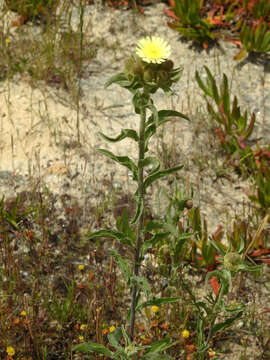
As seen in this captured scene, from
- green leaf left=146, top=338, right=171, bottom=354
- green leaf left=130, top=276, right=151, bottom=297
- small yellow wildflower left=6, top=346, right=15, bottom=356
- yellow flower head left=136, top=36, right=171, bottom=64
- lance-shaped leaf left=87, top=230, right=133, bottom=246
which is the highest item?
yellow flower head left=136, top=36, right=171, bottom=64

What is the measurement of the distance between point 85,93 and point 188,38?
1412 mm

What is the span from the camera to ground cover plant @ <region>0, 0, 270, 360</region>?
101 inches

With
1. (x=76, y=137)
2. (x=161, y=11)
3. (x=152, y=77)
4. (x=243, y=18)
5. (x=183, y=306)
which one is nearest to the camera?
(x=152, y=77)

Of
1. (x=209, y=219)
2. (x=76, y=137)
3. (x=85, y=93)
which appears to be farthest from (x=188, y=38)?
(x=209, y=219)

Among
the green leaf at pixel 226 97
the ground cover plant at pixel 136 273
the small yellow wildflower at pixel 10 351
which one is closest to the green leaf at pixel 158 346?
the ground cover plant at pixel 136 273

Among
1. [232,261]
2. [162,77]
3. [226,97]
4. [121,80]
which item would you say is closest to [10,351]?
[232,261]

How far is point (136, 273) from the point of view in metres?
2.57

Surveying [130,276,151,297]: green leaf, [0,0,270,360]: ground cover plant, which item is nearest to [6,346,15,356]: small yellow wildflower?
[0,0,270,360]: ground cover plant

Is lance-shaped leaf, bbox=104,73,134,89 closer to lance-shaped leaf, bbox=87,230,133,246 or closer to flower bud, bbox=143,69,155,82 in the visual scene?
flower bud, bbox=143,69,155,82

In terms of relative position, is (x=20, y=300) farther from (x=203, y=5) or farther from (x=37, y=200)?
(x=203, y=5)

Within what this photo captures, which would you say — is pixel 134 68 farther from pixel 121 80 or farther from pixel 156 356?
pixel 156 356

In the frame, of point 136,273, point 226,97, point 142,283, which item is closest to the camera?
point 142,283

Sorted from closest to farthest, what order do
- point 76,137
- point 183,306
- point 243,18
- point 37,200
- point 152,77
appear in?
point 152,77 < point 183,306 < point 37,200 < point 76,137 < point 243,18

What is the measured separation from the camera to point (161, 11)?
5727 millimetres
